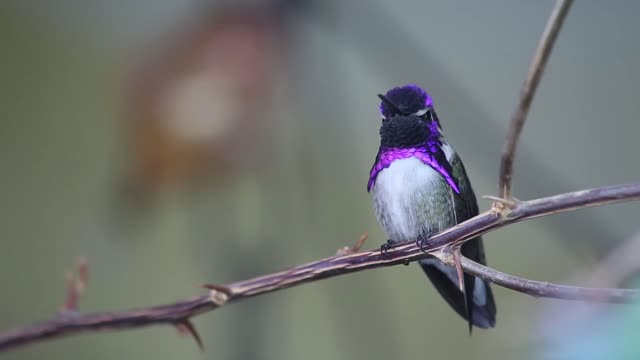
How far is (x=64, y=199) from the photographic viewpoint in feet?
4.24

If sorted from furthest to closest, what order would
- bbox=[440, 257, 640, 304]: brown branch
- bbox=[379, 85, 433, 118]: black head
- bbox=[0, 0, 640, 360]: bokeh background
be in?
bbox=[0, 0, 640, 360]: bokeh background
bbox=[379, 85, 433, 118]: black head
bbox=[440, 257, 640, 304]: brown branch

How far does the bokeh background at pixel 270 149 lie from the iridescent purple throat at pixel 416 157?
A: 7 centimetres

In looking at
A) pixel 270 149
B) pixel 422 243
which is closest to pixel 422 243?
pixel 422 243

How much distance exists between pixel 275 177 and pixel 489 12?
52cm

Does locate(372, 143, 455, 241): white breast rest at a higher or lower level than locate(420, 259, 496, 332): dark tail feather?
higher

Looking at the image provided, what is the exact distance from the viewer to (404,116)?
29 centimetres

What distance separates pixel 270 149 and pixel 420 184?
77 centimetres

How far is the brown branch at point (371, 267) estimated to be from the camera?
20cm

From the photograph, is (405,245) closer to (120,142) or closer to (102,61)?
(120,142)

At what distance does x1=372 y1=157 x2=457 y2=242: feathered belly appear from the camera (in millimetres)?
321

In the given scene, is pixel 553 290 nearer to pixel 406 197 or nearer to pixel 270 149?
pixel 406 197

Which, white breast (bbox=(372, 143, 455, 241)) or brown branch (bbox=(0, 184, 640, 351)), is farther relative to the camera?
white breast (bbox=(372, 143, 455, 241))

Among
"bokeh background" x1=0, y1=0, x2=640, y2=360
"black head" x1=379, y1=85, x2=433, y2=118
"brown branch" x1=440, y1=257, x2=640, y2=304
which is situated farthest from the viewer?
"bokeh background" x1=0, y1=0, x2=640, y2=360

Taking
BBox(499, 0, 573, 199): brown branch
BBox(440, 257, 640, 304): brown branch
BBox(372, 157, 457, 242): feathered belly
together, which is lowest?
BBox(440, 257, 640, 304): brown branch
